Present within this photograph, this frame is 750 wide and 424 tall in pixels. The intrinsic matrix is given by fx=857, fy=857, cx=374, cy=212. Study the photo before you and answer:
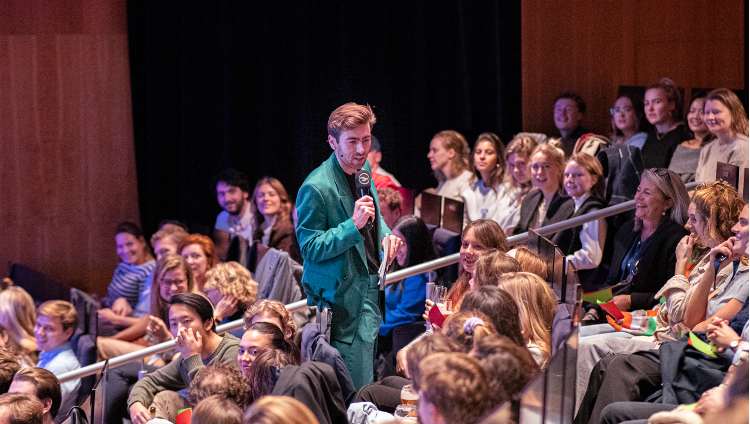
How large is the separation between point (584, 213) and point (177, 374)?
214 centimetres

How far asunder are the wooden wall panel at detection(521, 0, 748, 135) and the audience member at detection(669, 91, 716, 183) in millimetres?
1515

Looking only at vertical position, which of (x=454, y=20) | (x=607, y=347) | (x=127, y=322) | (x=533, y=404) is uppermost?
(x=454, y=20)

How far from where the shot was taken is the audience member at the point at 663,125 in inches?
198

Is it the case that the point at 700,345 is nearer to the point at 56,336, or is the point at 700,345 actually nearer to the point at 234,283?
the point at 234,283

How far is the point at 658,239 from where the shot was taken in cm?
370

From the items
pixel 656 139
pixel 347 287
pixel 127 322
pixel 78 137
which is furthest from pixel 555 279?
pixel 78 137

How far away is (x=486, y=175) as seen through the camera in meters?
5.51

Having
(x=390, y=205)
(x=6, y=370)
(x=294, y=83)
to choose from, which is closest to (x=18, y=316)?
(x=6, y=370)

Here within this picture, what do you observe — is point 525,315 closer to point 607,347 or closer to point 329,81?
point 607,347

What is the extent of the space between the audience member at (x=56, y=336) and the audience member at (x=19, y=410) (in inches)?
67.6

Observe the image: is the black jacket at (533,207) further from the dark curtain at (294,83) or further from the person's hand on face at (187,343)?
the person's hand on face at (187,343)

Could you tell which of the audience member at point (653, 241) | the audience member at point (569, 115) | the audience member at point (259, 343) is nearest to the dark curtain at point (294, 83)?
the audience member at point (569, 115)

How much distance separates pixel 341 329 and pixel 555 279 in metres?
0.77

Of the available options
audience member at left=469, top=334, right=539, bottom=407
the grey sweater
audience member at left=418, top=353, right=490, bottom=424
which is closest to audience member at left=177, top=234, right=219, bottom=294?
the grey sweater
